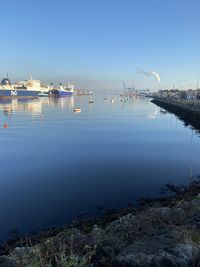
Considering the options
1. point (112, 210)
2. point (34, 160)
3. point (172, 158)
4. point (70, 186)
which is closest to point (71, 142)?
point (34, 160)

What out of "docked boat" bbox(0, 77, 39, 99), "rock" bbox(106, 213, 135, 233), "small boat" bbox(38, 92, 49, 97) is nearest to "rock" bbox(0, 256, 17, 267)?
"rock" bbox(106, 213, 135, 233)

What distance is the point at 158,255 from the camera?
4.97 metres

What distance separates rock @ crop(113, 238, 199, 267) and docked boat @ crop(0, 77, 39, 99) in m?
148

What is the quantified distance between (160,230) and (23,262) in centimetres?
316

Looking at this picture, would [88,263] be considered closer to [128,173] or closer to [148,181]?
[148,181]

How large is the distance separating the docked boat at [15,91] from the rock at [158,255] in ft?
486

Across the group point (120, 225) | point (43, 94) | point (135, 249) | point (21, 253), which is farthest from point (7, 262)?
point (43, 94)

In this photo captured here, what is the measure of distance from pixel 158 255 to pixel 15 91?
154014mm

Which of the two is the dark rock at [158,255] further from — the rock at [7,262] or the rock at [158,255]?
the rock at [7,262]

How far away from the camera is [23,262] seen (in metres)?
5.50

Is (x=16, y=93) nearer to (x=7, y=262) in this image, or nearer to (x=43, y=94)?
(x=43, y=94)

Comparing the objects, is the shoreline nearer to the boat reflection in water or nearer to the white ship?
the boat reflection in water

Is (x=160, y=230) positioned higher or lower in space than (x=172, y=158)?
higher

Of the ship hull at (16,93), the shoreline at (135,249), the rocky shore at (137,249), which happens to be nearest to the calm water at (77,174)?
the shoreline at (135,249)
